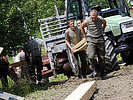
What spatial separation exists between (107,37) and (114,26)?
1.51 feet

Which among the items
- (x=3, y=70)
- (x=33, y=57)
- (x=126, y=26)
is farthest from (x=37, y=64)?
(x=126, y=26)

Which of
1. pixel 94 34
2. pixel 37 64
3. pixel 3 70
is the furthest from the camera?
pixel 37 64

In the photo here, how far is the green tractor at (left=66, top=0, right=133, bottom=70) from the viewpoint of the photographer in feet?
40.1

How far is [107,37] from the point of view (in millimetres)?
12477

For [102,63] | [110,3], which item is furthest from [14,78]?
[110,3]

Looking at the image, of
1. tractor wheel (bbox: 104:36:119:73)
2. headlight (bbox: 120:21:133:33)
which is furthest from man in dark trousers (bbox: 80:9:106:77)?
headlight (bbox: 120:21:133:33)

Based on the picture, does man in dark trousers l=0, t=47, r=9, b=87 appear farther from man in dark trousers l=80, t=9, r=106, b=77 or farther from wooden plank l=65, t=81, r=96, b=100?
wooden plank l=65, t=81, r=96, b=100

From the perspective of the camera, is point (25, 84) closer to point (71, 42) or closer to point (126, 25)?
point (71, 42)

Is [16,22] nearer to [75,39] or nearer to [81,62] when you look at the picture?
[75,39]

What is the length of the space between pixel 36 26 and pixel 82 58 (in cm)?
246

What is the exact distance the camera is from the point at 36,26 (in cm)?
1311

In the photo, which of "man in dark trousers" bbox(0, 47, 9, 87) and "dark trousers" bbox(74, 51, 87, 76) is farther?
"man in dark trousers" bbox(0, 47, 9, 87)

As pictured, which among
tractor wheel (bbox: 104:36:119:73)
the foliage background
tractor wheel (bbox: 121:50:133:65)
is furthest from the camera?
tractor wheel (bbox: 121:50:133:65)

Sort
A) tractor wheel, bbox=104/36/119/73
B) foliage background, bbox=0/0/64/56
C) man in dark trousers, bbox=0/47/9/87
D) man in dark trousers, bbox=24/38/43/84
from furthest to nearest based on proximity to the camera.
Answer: man in dark trousers, bbox=24/38/43/84
man in dark trousers, bbox=0/47/9/87
tractor wheel, bbox=104/36/119/73
foliage background, bbox=0/0/64/56
